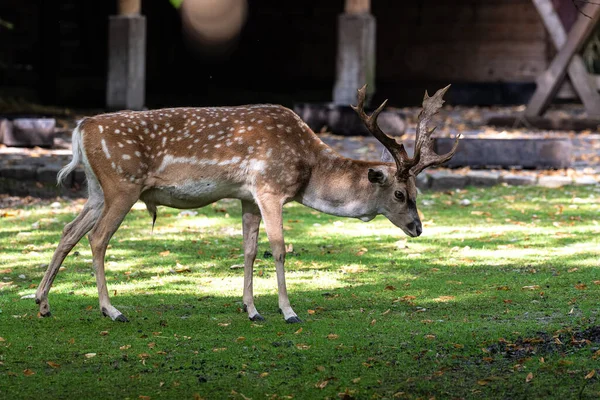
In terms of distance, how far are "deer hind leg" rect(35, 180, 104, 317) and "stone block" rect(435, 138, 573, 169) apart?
769 centimetres

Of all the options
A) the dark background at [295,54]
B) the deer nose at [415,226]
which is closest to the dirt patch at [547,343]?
the deer nose at [415,226]

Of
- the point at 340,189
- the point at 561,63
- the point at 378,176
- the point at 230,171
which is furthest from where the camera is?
the point at 561,63

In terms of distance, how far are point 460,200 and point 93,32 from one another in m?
13.7

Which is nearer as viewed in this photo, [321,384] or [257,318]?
[321,384]

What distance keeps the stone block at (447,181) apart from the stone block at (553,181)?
966mm

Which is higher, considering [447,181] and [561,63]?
[561,63]

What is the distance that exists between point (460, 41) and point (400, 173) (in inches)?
683

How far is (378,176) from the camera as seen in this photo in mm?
7461

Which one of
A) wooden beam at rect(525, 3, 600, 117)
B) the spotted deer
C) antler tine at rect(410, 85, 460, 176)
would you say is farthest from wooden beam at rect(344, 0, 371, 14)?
the spotted deer

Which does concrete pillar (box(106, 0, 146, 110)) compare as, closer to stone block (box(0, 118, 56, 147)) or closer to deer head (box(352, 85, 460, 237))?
stone block (box(0, 118, 56, 147))

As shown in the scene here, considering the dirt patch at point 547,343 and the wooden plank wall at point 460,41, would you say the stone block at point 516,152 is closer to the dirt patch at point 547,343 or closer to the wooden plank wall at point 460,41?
the dirt patch at point 547,343

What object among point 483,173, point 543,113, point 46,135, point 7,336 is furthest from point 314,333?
point 543,113

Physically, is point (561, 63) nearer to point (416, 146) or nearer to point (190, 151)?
point (416, 146)

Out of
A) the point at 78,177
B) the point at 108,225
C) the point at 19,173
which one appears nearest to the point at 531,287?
the point at 108,225
